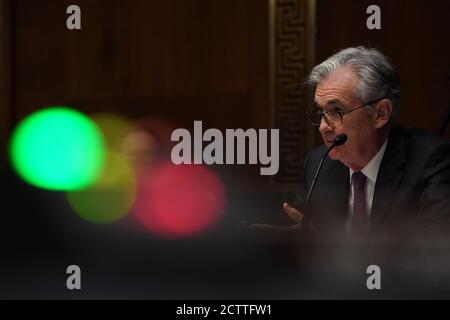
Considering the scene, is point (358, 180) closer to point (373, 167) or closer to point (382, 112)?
point (373, 167)

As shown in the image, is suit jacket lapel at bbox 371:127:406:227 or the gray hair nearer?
suit jacket lapel at bbox 371:127:406:227

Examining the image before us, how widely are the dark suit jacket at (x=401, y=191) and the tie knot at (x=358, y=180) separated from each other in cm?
2

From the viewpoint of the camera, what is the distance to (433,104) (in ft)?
8.09

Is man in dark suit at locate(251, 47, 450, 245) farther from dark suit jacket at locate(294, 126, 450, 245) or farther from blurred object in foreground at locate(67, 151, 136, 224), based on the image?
blurred object in foreground at locate(67, 151, 136, 224)

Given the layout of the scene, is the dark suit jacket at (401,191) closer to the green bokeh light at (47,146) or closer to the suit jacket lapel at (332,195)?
the suit jacket lapel at (332,195)

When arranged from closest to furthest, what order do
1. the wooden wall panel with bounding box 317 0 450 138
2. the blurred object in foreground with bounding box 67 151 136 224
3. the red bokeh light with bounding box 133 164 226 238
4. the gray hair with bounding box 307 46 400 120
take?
1. the blurred object in foreground with bounding box 67 151 136 224
2. the red bokeh light with bounding box 133 164 226 238
3. the gray hair with bounding box 307 46 400 120
4. the wooden wall panel with bounding box 317 0 450 138

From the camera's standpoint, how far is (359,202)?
147cm

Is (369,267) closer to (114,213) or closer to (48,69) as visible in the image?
(114,213)

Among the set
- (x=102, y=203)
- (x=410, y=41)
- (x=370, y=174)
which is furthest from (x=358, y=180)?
(x=410, y=41)

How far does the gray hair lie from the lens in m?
1.47

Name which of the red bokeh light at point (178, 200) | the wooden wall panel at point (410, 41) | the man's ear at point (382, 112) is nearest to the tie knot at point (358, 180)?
the man's ear at point (382, 112)

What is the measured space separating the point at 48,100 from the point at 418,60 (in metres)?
1.57

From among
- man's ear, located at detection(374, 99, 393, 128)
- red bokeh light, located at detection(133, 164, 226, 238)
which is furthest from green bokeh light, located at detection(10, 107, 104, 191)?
man's ear, located at detection(374, 99, 393, 128)

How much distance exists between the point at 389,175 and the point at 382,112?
160 millimetres
